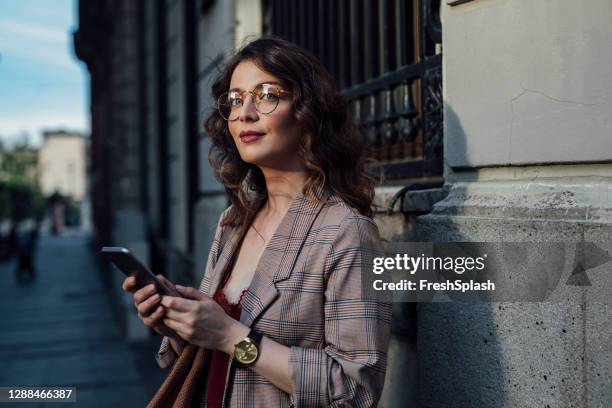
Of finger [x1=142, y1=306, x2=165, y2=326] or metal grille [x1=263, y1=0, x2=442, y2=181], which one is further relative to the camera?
metal grille [x1=263, y1=0, x2=442, y2=181]

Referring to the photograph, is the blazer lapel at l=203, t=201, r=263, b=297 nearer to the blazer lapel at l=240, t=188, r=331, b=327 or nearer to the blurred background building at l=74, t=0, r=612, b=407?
the blazer lapel at l=240, t=188, r=331, b=327

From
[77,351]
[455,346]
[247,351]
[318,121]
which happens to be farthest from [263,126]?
[77,351]

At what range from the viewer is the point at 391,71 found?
119 inches

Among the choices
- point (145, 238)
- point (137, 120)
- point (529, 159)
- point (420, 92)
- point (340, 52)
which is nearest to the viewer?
point (529, 159)

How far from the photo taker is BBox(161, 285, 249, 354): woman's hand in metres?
1.68

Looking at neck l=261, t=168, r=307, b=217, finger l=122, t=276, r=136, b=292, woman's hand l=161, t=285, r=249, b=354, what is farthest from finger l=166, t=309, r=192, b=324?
neck l=261, t=168, r=307, b=217

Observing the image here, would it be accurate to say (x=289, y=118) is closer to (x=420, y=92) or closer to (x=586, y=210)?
(x=586, y=210)

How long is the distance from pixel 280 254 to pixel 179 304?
13.0 inches

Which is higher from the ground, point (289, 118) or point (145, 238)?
point (289, 118)

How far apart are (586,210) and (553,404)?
0.54m

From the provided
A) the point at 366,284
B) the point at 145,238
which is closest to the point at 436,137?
the point at 366,284

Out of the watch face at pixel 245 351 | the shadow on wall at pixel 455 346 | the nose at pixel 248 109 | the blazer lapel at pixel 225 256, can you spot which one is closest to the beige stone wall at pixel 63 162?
the blazer lapel at pixel 225 256

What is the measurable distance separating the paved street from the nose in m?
4.34

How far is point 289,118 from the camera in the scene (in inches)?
77.1
